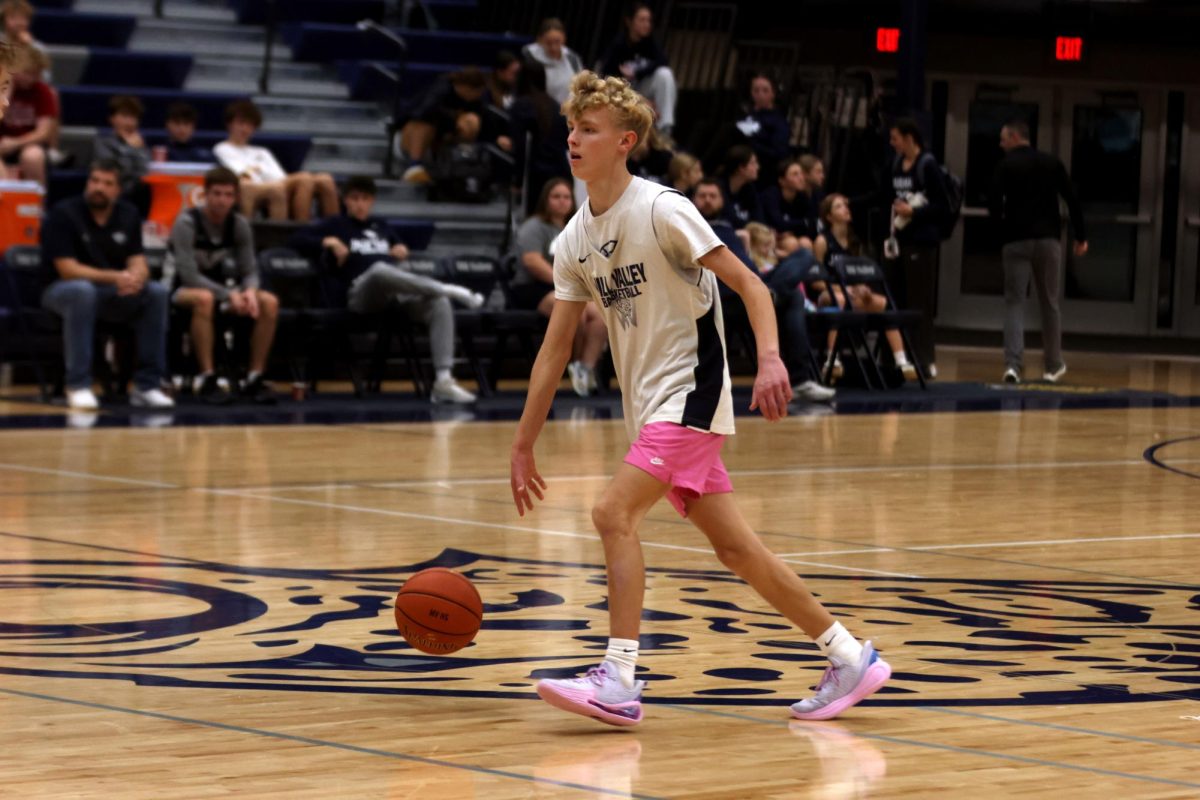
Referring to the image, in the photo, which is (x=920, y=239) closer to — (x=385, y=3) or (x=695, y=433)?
(x=385, y=3)

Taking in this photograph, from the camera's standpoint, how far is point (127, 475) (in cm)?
1047

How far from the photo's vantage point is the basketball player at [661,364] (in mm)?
5328

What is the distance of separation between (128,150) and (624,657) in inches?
432

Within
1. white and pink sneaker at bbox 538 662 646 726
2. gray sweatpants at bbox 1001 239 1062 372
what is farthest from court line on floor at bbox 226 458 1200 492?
gray sweatpants at bbox 1001 239 1062 372

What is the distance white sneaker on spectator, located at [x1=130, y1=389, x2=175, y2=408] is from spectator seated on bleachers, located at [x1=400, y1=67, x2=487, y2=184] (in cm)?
481

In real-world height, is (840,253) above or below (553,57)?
below

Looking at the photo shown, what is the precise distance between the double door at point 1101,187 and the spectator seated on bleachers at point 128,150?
12162 mm

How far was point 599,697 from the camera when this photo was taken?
513 centimetres

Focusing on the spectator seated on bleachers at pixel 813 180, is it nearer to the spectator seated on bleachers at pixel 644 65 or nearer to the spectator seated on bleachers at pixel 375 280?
the spectator seated on bleachers at pixel 644 65

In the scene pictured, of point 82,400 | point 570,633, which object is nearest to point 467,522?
point 570,633

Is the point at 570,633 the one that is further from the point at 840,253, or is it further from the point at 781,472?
the point at 840,253

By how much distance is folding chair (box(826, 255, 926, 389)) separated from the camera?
16.8 meters

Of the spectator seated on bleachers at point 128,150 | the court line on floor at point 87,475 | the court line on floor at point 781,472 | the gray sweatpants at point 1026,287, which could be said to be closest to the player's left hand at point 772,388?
the court line on floor at point 781,472

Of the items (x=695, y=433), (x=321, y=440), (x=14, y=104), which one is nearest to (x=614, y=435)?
(x=321, y=440)
